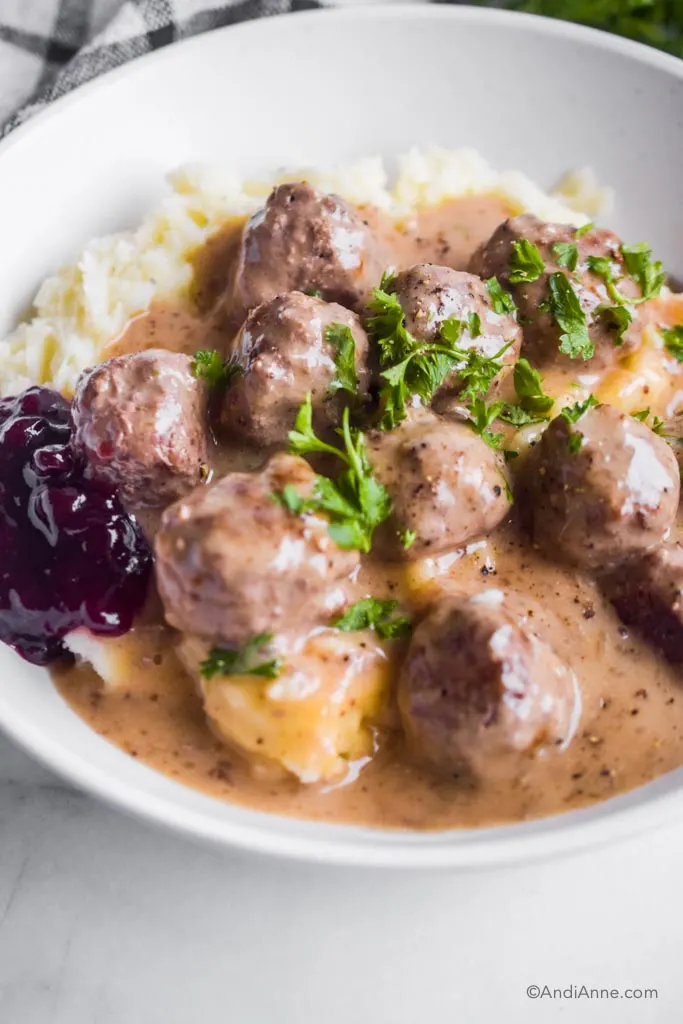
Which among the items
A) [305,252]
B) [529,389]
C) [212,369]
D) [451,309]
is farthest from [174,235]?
[529,389]

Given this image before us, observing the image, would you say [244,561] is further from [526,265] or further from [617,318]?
[617,318]

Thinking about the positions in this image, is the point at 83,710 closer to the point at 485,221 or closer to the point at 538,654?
the point at 538,654

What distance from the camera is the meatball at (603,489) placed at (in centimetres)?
423

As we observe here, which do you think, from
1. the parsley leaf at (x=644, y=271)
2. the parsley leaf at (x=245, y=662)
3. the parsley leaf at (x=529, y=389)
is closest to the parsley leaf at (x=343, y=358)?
the parsley leaf at (x=529, y=389)

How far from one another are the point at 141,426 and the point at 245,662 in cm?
102

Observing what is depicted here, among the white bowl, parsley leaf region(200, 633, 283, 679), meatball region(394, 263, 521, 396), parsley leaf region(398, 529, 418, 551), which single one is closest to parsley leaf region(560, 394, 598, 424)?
meatball region(394, 263, 521, 396)

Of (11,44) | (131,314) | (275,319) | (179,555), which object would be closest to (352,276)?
(275,319)

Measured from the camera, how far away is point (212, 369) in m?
4.69

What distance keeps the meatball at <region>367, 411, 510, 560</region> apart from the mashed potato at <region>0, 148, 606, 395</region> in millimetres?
1672

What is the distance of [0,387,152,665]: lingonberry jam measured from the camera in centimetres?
436

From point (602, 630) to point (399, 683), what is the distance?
0.85 meters

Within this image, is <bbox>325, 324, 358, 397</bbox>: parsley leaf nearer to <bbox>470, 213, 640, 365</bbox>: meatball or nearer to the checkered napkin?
<bbox>470, 213, 640, 365</bbox>: meatball

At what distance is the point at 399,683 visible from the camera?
4148mm

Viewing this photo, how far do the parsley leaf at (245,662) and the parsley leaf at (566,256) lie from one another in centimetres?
223
